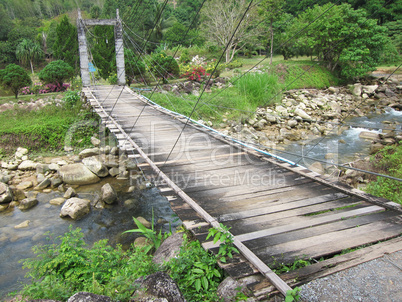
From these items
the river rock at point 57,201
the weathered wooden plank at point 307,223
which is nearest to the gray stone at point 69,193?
the river rock at point 57,201

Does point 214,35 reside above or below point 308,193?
above

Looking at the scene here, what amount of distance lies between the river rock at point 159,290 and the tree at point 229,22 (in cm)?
1766

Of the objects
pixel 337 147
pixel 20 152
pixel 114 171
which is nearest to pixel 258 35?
pixel 337 147

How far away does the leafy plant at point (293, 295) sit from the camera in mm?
1861

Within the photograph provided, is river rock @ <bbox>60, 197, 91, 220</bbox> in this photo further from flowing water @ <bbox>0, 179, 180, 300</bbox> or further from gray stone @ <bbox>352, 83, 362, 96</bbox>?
gray stone @ <bbox>352, 83, 362, 96</bbox>

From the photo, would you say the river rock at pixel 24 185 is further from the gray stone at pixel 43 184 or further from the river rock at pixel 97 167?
the river rock at pixel 97 167

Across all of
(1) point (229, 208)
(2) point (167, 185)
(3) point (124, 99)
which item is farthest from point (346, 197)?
(3) point (124, 99)

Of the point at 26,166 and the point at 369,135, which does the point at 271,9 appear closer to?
the point at 369,135

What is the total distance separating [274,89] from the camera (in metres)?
12.0

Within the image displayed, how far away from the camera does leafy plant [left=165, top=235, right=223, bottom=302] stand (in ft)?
7.41

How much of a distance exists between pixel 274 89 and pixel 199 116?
4145 millimetres

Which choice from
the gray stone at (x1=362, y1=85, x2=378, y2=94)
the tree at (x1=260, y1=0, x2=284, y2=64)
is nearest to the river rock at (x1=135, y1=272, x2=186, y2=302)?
the gray stone at (x1=362, y1=85, x2=378, y2=94)

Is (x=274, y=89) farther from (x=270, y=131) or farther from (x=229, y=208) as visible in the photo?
(x=229, y=208)

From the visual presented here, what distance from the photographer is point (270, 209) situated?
3012 millimetres
